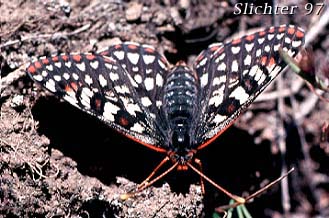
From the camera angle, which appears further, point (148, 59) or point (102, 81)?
point (148, 59)

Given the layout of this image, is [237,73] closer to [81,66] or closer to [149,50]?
[149,50]

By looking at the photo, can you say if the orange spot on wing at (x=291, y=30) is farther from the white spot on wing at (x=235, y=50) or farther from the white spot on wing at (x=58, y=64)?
the white spot on wing at (x=58, y=64)

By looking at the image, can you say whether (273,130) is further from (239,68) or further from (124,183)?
(124,183)

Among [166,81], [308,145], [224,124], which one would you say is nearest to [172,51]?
[166,81]

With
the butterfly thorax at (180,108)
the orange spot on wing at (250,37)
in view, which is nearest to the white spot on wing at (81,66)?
the butterfly thorax at (180,108)

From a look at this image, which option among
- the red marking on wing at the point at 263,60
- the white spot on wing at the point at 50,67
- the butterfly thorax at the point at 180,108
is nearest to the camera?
the butterfly thorax at the point at 180,108

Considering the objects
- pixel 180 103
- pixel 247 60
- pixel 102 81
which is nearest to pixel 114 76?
pixel 102 81
